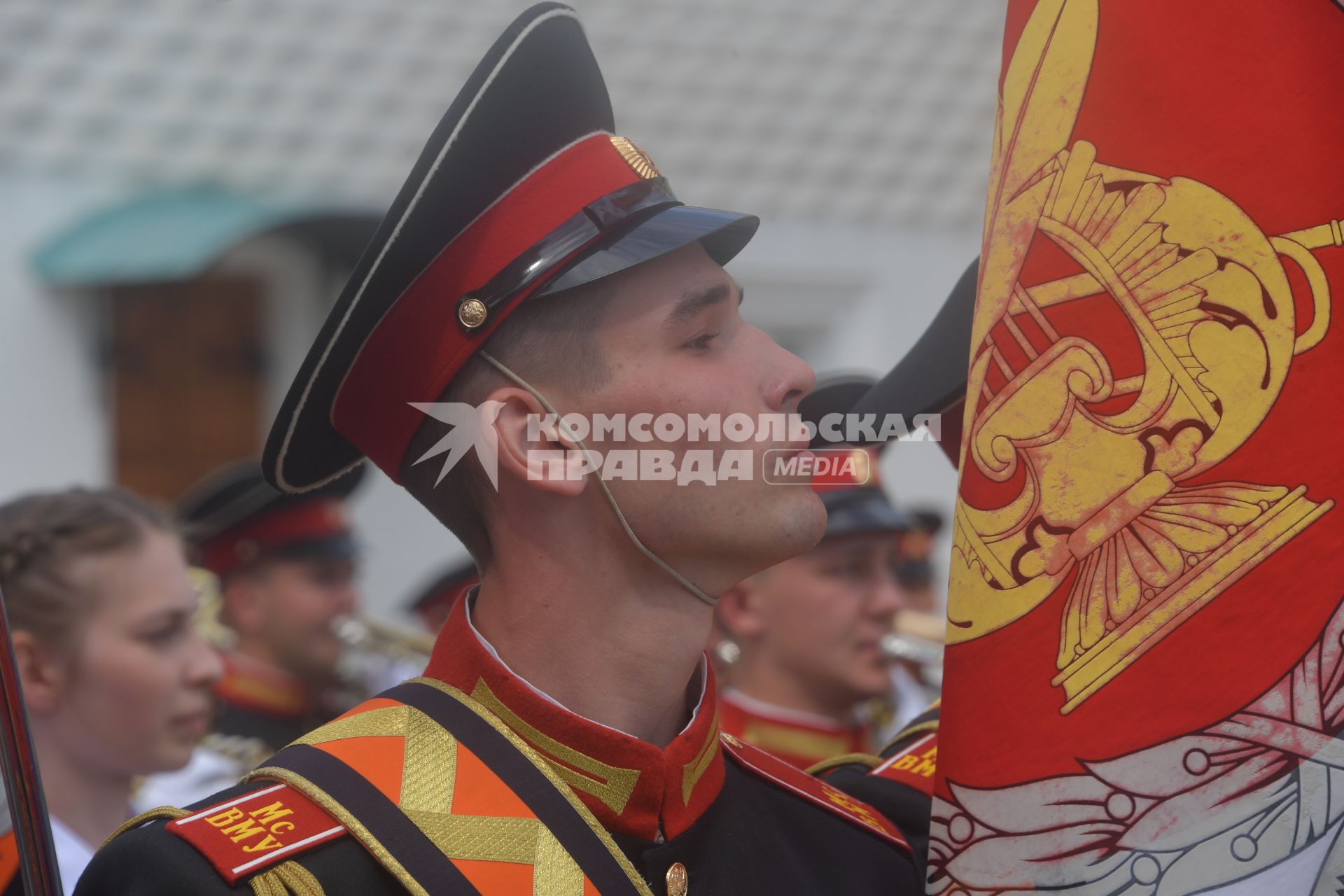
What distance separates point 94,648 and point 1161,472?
88.6 inches

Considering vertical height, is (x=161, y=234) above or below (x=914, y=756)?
below

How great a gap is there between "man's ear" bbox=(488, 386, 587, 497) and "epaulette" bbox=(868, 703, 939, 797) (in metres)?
0.72

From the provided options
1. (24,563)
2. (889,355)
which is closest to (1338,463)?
(24,563)

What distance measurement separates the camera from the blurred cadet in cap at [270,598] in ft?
19.6

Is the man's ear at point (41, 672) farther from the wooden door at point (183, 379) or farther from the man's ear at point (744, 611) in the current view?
the wooden door at point (183, 379)

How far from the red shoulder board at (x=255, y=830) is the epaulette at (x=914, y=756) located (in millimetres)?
920

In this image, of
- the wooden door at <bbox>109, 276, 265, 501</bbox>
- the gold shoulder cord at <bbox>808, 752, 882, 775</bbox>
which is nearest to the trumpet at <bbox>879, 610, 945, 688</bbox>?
the gold shoulder cord at <bbox>808, 752, 882, 775</bbox>

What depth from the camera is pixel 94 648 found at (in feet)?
10.3

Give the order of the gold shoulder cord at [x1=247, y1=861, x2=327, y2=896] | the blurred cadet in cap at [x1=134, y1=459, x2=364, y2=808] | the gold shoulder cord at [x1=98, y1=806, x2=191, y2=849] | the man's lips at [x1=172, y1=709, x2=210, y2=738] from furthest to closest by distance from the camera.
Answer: the blurred cadet in cap at [x1=134, y1=459, x2=364, y2=808] < the man's lips at [x1=172, y1=709, x2=210, y2=738] < the gold shoulder cord at [x1=98, y1=806, x2=191, y2=849] < the gold shoulder cord at [x1=247, y1=861, x2=327, y2=896]

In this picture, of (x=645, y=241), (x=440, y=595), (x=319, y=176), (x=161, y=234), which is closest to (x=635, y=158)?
(x=645, y=241)

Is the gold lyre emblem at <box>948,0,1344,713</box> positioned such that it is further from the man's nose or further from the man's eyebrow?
the man's eyebrow

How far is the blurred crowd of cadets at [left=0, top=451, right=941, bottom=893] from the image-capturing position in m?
3.11

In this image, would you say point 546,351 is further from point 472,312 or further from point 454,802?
point 454,802

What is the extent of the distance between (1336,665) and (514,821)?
954 mm
